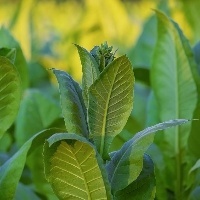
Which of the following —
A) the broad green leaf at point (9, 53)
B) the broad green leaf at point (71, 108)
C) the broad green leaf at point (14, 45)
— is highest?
the broad green leaf at point (14, 45)

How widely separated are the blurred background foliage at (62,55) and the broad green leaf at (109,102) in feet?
0.70

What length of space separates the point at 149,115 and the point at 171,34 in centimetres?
20

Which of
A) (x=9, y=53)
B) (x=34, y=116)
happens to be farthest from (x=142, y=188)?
(x=34, y=116)

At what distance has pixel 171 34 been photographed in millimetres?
1192

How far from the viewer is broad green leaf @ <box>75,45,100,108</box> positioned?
2.74 ft

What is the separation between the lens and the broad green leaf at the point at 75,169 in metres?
0.79

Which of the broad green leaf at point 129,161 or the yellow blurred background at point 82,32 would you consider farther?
the yellow blurred background at point 82,32

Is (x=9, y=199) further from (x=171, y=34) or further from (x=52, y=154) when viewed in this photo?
(x=171, y=34)

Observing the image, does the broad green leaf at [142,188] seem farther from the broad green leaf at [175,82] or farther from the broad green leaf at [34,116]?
the broad green leaf at [34,116]

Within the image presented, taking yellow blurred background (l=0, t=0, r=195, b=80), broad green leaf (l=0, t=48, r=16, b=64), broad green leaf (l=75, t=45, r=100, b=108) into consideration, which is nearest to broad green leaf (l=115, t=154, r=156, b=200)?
broad green leaf (l=75, t=45, r=100, b=108)

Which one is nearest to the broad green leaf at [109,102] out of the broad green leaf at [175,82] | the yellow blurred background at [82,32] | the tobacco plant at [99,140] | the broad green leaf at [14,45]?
the tobacco plant at [99,140]

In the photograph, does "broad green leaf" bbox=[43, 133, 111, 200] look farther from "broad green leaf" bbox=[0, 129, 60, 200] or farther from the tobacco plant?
"broad green leaf" bbox=[0, 129, 60, 200]

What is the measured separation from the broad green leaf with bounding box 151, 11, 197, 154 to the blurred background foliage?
7 cm

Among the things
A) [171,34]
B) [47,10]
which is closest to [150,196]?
[171,34]
